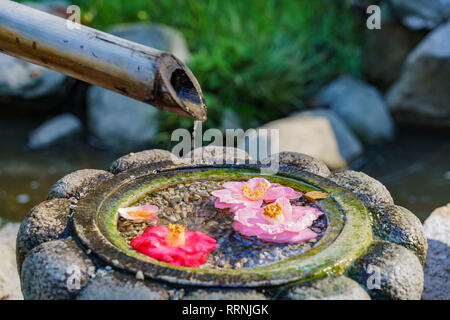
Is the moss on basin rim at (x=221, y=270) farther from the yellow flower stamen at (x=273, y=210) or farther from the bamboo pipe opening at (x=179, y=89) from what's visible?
the bamboo pipe opening at (x=179, y=89)

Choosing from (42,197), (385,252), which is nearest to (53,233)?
(385,252)

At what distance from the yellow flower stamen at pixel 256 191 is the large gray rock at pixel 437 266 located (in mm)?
1408

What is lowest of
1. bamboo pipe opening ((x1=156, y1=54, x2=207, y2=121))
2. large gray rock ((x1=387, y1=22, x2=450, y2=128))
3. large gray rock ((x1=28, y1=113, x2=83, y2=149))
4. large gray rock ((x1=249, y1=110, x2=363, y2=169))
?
large gray rock ((x1=28, y1=113, x2=83, y2=149))

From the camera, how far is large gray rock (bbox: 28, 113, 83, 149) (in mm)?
6328

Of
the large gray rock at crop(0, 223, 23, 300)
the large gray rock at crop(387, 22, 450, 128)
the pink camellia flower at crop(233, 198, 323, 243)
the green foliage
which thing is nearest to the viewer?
the pink camellia flower at crop(233, 198, 323, 243)

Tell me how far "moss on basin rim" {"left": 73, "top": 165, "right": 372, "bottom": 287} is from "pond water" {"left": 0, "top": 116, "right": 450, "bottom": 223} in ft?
8.16

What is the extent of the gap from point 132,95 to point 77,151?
444cm

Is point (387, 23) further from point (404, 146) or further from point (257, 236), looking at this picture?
point (257, 236)

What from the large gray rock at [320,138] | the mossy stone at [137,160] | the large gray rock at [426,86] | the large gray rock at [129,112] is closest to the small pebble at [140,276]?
the mossy stone at [137,160]

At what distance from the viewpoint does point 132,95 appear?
1.96 m

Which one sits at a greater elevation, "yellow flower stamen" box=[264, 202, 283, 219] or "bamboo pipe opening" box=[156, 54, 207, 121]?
"bamboo pipe opening" box=[156, 54, 207, 121]

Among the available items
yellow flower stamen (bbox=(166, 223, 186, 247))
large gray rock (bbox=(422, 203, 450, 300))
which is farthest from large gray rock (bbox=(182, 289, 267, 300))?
large gray rock (bbox=(422, 203, 450, 300))

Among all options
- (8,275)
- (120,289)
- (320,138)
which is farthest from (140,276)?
(320,138)

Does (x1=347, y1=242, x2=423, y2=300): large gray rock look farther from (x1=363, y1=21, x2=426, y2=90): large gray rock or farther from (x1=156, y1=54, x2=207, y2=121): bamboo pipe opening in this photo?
(x1=363, y1=21, x2=426, y2=90): large gray rock
